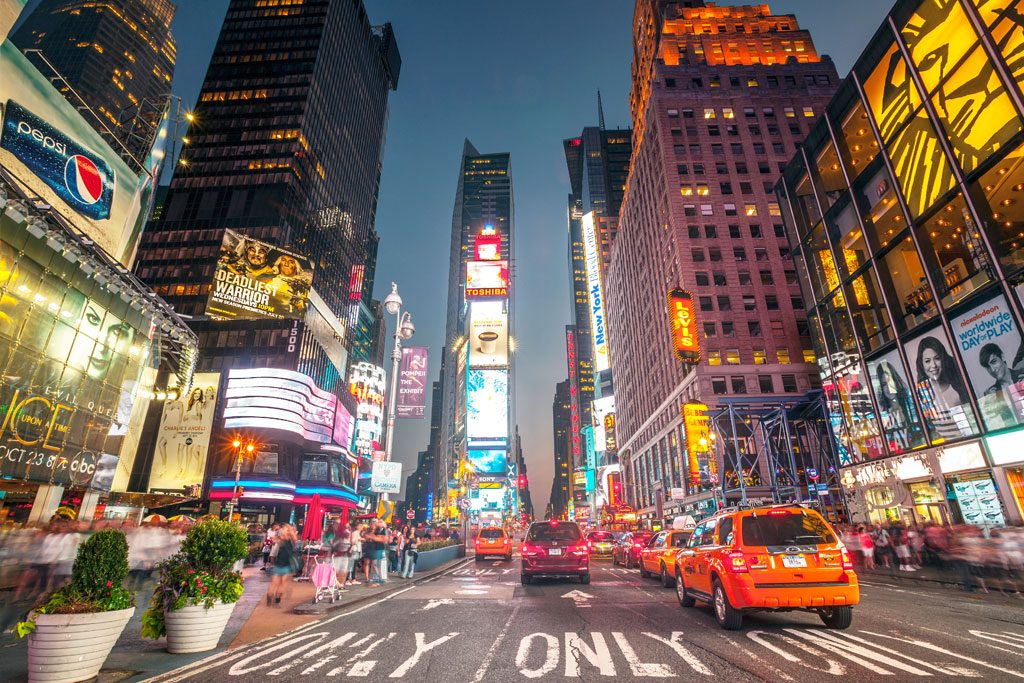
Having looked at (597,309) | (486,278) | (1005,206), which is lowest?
(1005,206)

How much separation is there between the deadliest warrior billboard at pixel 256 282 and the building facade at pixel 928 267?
32.5 m

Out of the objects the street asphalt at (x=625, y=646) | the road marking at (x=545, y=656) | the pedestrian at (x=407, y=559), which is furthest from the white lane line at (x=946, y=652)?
the pedestrian at (x=407, y=559)

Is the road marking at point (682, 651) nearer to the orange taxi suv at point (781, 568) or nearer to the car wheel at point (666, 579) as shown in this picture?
the orange taxi suv at point (781, 568)

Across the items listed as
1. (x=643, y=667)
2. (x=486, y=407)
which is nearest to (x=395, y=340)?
(x=643, y=667)

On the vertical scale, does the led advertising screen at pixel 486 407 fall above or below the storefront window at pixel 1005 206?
above

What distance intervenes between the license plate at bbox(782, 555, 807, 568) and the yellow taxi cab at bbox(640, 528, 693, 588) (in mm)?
6308

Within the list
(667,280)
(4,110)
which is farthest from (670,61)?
(4,110)

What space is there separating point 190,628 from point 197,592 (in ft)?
1.44

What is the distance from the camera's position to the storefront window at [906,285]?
72.5ft

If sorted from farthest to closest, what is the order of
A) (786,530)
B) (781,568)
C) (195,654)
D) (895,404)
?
1. (895,404)
2. (786,530)
3. (781,568)
4. (195,654)

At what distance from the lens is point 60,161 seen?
16812 mm

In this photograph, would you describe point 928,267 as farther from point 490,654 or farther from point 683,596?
point 490,654

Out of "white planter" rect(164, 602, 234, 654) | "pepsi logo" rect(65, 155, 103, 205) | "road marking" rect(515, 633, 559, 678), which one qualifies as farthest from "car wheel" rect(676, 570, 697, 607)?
"pepsi logo" rect(65, 155, 103, 205)

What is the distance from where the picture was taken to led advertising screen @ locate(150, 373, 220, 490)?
4119 centimetres
